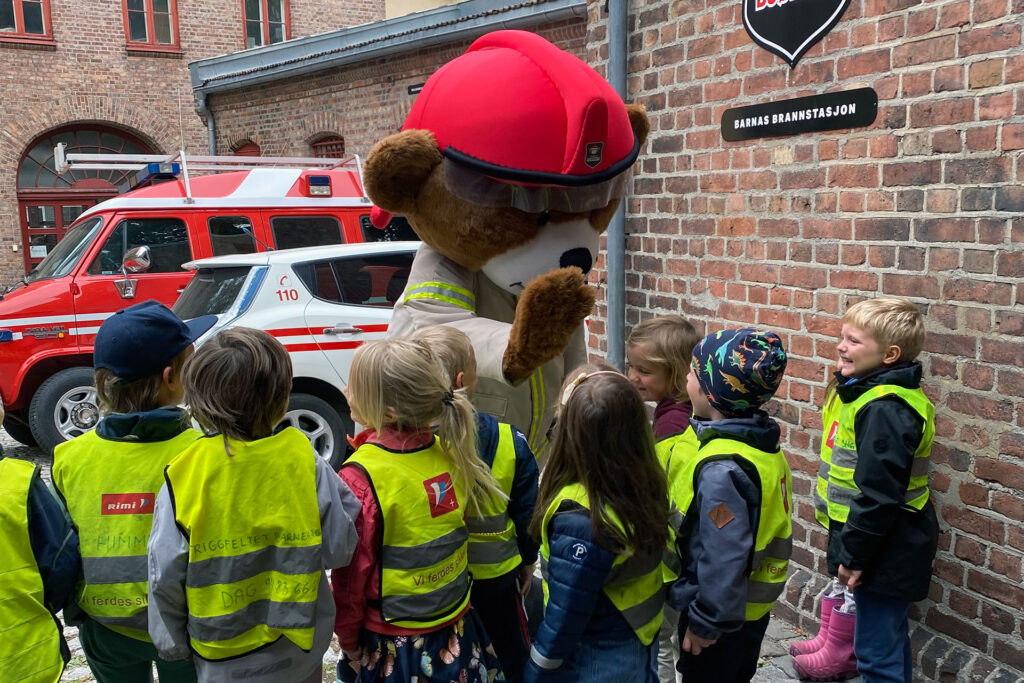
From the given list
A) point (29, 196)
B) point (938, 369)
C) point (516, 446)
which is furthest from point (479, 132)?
point (29, 196)

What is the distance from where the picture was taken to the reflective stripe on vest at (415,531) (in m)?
2.23

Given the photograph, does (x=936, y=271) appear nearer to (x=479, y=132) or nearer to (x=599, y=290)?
(x=479, y=132)

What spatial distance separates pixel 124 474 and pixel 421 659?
0.95 metres

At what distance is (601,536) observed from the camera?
2113 mm

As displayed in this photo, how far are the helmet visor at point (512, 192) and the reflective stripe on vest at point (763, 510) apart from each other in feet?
3.05

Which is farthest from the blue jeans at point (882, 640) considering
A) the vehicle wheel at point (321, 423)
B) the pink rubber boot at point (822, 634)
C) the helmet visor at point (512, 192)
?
the vehicle wheel at point (321, 423)

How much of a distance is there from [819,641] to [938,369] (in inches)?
47.4

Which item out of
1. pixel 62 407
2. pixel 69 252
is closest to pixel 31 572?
pixel 62 407

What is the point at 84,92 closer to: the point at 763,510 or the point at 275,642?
the point at 275,642

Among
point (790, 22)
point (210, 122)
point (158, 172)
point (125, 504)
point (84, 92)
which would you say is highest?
point (84, 92)

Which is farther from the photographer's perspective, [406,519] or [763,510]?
[763,510]

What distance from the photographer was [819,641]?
135 inches

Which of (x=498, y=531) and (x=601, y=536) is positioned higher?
(x=601, y=536)

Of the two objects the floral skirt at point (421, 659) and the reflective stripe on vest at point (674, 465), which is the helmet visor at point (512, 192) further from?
the floral skirt at point (421, 659)
